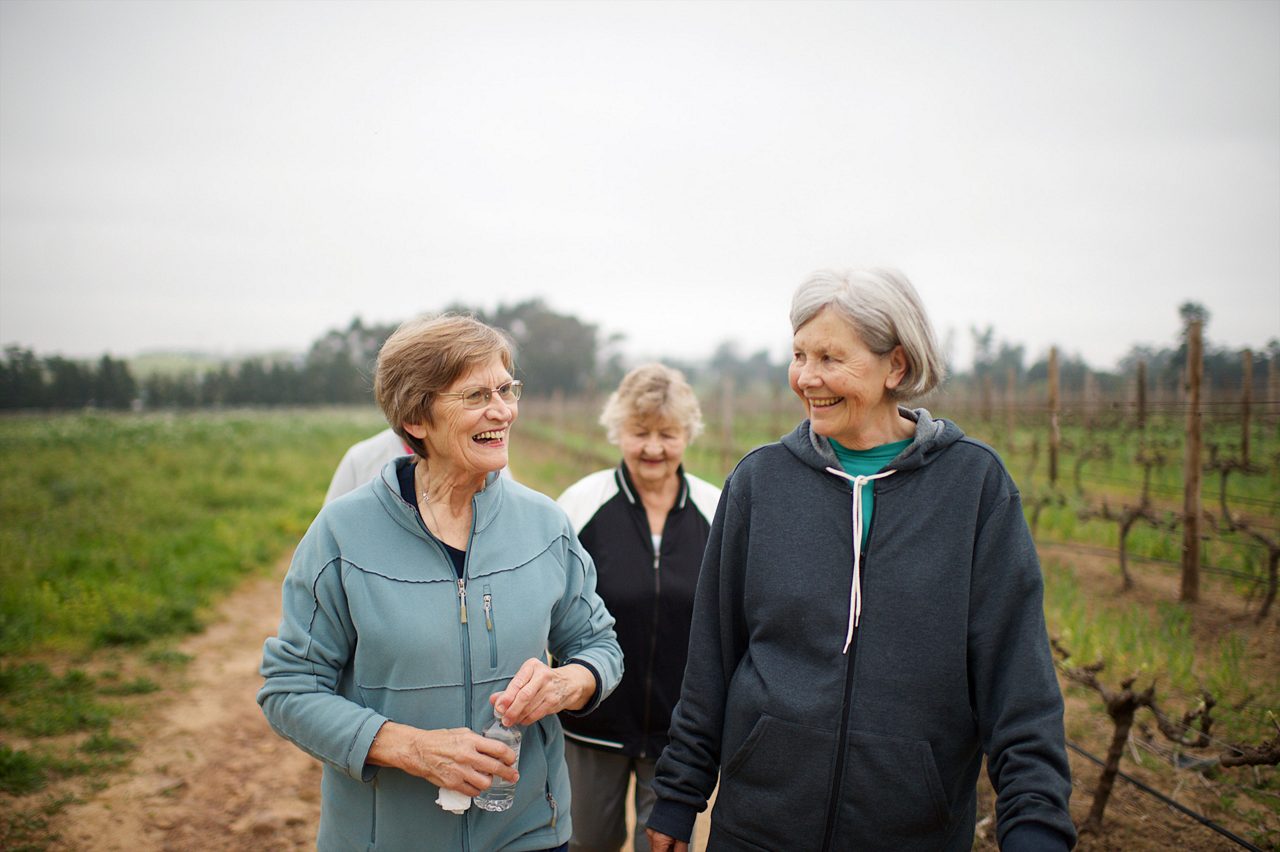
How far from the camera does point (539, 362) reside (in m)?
56.6

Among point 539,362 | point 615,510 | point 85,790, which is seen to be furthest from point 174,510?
point 539,362

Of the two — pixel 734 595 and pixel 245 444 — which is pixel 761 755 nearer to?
pixel 734 595

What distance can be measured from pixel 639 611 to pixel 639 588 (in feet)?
0.24

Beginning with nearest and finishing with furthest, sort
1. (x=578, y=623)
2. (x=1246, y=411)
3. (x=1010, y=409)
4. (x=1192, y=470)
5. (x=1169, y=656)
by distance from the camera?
(x=578, y=623)
(x=1169, y=656)
(x=1192, y=470)
(x=1246, y=411)
(x=1010, y=409)

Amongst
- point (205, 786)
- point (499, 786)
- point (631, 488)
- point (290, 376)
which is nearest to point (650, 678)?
point (631, 488)

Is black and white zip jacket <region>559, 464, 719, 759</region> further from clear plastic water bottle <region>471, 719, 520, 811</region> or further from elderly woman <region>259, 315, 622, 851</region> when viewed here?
clear plastic water bottle <region>471, 719, 520, 811</region>

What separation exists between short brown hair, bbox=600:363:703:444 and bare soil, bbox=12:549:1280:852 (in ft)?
6.98

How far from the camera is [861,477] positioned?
1599 millimetres

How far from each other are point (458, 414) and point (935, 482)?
1.05 meters

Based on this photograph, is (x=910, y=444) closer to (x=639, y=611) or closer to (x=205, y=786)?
(x=639, y=611)

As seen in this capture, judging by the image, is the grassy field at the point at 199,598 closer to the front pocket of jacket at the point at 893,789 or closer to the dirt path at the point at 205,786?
the dirt path at the point at 205,786

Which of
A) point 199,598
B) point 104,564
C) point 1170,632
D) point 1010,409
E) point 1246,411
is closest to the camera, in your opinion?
point 1170,632

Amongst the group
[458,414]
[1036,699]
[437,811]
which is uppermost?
[458,414]

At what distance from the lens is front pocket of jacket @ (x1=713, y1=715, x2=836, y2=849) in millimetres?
1511
